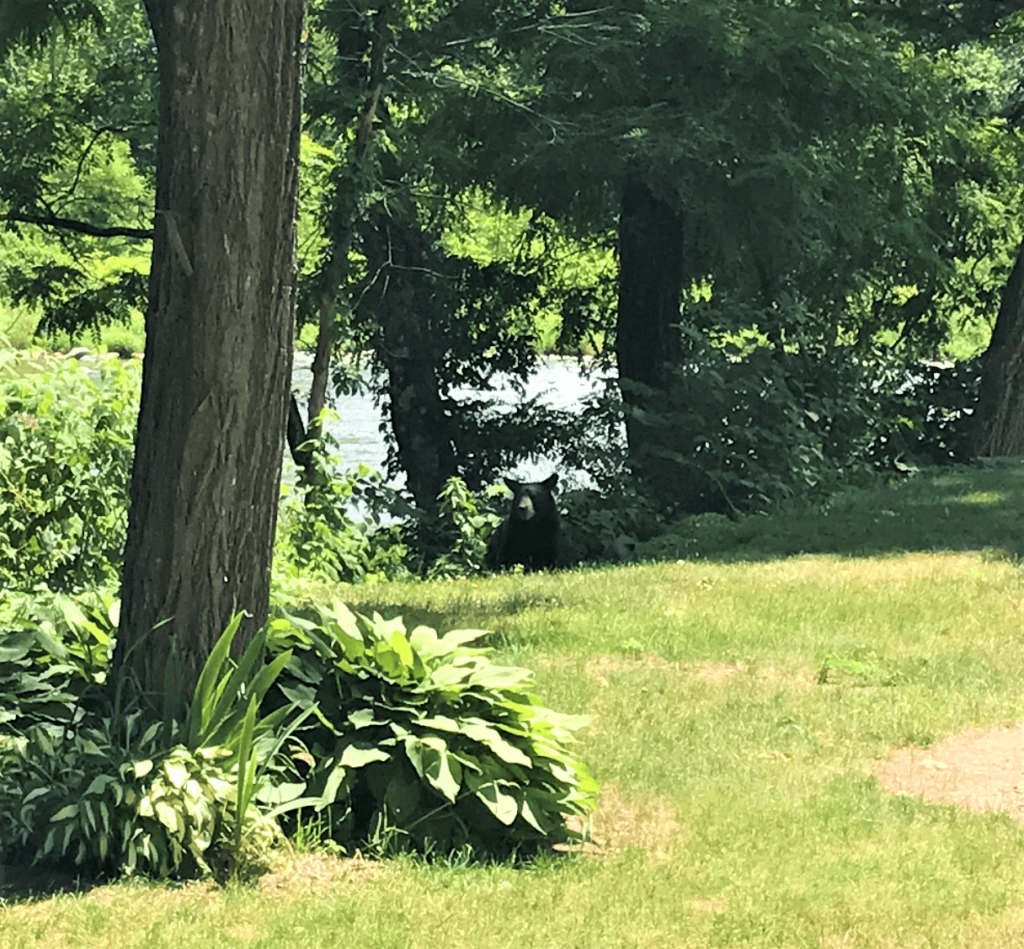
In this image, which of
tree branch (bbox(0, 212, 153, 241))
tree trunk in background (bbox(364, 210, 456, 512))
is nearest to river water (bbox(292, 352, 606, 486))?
tree trunk in background (bbox(364, 210, 456, 512))

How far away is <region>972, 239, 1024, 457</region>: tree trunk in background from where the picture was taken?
22.4m

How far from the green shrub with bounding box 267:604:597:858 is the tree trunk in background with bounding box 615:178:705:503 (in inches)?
539

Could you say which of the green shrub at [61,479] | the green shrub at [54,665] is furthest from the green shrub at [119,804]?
the green shrub at [61,479]

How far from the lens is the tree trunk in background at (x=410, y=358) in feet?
69.1

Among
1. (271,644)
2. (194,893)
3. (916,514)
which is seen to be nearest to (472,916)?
(194,893)

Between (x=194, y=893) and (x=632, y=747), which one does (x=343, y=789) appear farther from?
(x=632, y=747)

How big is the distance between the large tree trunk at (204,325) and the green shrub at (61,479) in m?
4.86

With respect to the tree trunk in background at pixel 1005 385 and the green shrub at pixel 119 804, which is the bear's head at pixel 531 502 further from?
the green shrub at pixel 119 804

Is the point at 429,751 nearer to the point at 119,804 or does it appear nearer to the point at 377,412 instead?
the point at 119,804

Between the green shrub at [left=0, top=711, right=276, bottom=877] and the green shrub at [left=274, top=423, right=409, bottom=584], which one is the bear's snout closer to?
the green shrub at [left=274, top=423, right=409, bottom=584]

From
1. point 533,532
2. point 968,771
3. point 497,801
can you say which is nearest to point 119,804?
point 497,801

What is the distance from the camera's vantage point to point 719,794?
723 cm

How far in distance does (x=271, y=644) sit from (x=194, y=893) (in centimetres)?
150

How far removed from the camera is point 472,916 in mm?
5602
